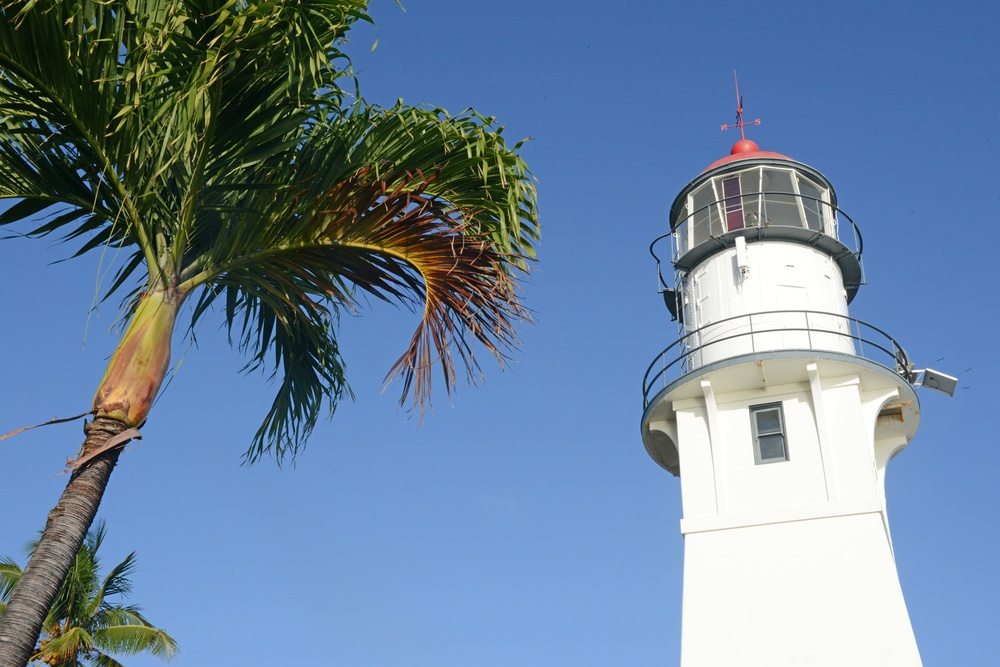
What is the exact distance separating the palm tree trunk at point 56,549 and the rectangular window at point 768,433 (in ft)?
37.7

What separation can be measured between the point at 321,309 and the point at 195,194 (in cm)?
161

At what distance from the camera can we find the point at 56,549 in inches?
208

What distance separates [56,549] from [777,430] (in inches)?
478

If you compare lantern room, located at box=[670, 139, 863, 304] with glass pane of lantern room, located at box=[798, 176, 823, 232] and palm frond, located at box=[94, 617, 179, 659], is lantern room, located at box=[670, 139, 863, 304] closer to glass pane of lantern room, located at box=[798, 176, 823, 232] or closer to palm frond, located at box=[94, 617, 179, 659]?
glass pane of lantern room, located at box=[798, 176, 823, 232]

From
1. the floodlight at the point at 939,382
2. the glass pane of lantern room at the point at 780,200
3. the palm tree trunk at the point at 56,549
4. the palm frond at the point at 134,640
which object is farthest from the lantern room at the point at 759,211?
the palm tree trunk at the point at 56,549

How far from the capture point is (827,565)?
14086 millimetres

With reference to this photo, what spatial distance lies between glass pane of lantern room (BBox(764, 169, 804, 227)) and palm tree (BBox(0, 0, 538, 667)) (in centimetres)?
1163

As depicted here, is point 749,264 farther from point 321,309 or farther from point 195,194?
point 195,194

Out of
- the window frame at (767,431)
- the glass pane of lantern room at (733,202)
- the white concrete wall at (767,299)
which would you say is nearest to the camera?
the window frame at (767,431)

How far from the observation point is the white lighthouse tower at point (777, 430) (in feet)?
45.2

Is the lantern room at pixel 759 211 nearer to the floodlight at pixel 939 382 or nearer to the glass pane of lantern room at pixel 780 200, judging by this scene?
the glass pane of lantern room at pixel 780 200

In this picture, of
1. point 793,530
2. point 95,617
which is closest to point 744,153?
point 793,530

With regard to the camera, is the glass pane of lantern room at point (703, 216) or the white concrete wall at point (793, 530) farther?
the glass pane of lantern room at point (703, 216)

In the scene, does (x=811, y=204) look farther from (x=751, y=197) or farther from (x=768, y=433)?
(x=768, y=433)
